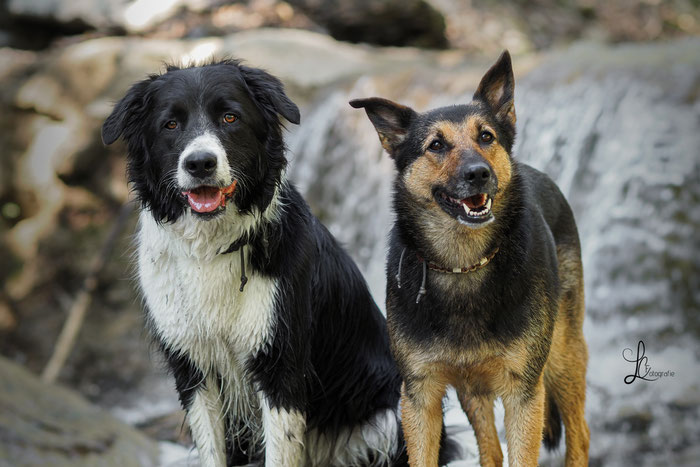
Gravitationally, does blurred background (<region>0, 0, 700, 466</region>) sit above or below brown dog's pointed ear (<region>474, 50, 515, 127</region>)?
below

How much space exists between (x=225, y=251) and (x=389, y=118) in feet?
3.30

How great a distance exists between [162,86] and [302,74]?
240 inches

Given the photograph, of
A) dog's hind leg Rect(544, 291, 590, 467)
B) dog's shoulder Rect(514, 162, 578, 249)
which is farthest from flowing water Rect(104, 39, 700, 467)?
dog's shoulder Rect(514, 162, 578, 249)

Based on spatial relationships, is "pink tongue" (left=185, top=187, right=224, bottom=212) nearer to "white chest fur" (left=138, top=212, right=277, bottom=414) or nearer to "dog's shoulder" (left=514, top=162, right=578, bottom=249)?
"white chest fur" (left=138, top=212, right=277, bottom=414)

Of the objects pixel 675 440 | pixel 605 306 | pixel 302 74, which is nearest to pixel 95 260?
pixel 302 74

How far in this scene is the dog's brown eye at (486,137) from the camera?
3.57m

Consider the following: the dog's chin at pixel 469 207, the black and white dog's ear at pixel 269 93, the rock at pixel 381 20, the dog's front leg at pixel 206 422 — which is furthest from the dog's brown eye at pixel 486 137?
the rock at pixel 381 20

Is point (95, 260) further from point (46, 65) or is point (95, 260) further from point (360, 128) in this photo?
point (360, 128)

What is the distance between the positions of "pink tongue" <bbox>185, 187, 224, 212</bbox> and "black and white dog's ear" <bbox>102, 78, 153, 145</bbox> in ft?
1.59

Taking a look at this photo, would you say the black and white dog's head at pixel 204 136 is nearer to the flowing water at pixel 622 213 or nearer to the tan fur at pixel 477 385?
the tan fur at pixel 477 385

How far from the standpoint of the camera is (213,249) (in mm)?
3689

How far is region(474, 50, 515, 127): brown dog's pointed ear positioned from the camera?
369cm

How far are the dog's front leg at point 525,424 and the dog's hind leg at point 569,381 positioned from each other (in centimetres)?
68

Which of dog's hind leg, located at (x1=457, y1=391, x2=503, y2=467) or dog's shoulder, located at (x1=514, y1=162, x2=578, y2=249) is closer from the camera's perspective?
dog's hind leg, located at (x1=457, y1=391, x2=503, y2=467)
